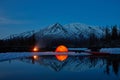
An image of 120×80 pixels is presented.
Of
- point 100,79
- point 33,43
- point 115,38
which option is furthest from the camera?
point 115,38

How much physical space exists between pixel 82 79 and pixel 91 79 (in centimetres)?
58

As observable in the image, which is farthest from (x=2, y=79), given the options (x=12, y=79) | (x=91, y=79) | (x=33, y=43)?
(x=33, y=43)

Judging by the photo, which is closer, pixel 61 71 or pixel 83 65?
pixel 61 71

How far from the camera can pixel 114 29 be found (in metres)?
151

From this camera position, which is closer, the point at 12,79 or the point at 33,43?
the point at 12,79

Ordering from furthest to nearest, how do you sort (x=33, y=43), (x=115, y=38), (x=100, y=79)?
(x=115, y=38)
(x=33, y=43)
(x=100, y=79)

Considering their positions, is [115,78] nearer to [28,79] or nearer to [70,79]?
[70,79]

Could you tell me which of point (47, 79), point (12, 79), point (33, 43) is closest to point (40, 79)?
point (47, 79)

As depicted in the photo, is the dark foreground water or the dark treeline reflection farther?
the dark treeline reflection

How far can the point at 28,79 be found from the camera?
14.6 metres

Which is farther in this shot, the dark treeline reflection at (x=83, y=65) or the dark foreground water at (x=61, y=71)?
the dark treeline reflection at (x=83, y=65)

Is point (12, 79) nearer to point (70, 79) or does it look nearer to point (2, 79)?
point (2, 79)

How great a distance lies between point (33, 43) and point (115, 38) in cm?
5362

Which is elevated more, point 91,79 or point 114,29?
point 114,29
